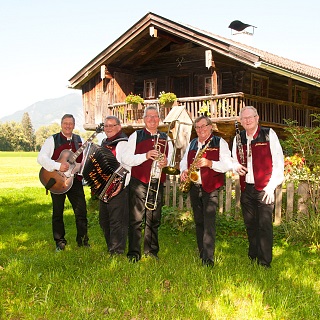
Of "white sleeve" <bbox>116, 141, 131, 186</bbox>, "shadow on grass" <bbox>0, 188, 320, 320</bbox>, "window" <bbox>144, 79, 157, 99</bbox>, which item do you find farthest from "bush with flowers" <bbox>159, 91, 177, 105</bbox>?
"white sleeve" <bbox>116, 141, 131, 186</bbox>

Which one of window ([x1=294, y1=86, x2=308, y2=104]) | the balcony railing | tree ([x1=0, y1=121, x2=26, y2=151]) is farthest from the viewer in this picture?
tree ([x1=0, y1=121, x2=26, y2=151])

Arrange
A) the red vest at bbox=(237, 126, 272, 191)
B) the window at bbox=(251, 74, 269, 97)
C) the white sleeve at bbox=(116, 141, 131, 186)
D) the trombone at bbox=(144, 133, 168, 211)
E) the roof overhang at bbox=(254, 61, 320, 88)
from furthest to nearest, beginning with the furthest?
the window at bbox=(251, 74, 269, 97), the roof overhang at bbox=(254, 61, 320, 88), the white sleeve at bbox=(116, 141, 131, 186), the trombone at bbox=(144, 133, 168, 211), the red vest at bbox=(237, 126, 272, 191)

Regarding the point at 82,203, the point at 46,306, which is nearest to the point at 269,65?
the point at 82,203

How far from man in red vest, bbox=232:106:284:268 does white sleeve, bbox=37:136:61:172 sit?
2666mm

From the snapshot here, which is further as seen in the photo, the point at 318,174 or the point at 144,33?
the point at 144,33

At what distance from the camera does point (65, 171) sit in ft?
20.7

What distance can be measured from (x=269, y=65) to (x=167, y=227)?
8.20 metres

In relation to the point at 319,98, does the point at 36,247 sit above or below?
below

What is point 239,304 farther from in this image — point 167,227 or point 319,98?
point 319,98

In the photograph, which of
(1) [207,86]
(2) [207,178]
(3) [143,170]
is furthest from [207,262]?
(1) [207,86]

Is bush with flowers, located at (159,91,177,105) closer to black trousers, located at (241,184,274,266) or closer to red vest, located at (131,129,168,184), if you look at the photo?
red vest, located at (131,129,168,184)

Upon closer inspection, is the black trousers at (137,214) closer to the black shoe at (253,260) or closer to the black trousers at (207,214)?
the black trousers at (207,214)

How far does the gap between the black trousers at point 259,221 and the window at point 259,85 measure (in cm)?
1423

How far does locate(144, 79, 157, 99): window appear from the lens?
21.0 metres
